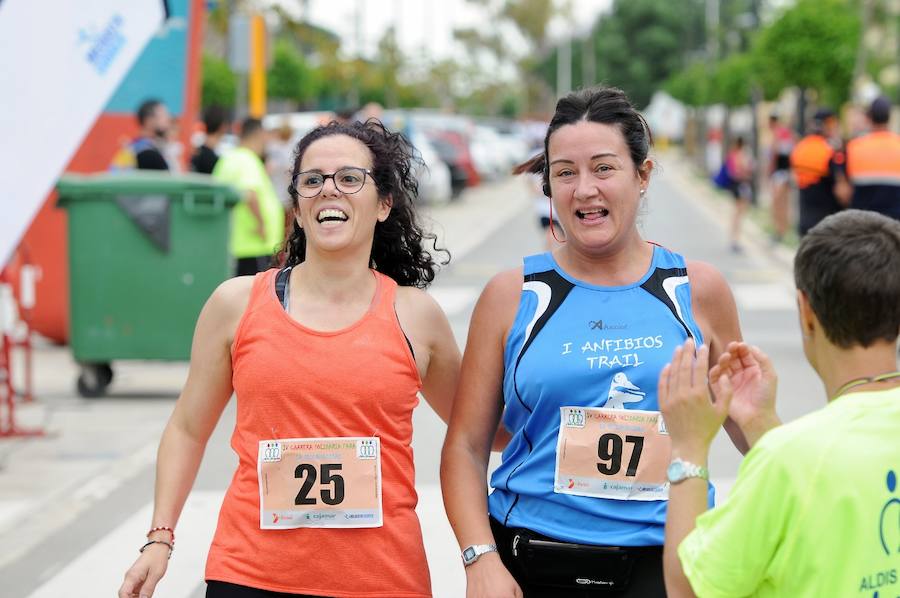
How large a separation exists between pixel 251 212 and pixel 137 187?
92 cm

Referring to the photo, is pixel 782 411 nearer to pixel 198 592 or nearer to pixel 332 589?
pixel 198 592

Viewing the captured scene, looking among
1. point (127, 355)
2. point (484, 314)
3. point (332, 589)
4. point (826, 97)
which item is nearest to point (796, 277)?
point (484, 314)

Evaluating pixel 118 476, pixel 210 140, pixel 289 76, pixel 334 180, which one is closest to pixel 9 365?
pixel 118 476

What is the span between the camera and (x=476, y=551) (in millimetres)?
3174

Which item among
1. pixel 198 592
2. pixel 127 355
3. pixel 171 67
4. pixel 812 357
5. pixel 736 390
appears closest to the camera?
pixel 812 357

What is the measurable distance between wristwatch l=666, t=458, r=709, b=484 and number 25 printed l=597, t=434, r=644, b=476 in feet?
1.58

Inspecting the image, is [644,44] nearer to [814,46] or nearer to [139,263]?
[814,46]

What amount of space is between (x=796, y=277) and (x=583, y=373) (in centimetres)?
78

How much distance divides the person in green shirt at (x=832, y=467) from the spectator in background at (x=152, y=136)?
33.7ft

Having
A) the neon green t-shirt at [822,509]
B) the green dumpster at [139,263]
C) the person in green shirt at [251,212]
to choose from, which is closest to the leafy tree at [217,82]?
the person in green shirt at [251,212]

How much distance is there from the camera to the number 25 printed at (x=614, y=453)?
10.2ft

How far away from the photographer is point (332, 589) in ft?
10.5

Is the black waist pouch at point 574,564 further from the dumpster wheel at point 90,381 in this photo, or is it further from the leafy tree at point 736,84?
the leafy tree at point 736,84

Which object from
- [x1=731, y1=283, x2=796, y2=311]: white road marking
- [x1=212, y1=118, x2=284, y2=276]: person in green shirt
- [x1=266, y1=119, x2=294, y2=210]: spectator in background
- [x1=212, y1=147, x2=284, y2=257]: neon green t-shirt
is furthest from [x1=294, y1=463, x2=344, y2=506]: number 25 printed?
[x1=731, y1=283, x2=796, y2=311]: white road marking
